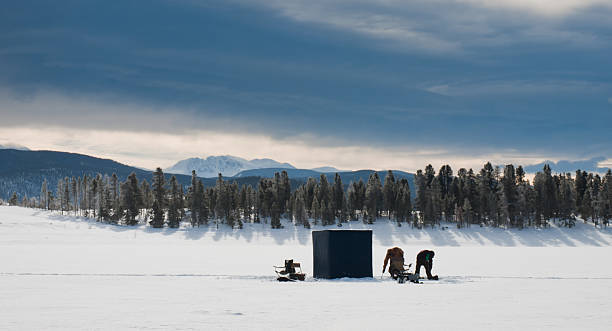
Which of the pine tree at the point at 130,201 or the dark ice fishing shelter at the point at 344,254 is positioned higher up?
the pine tree at the point at 130,201

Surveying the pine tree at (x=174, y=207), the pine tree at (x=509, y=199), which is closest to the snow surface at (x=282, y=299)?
the pine tree at (x=174, y=207)

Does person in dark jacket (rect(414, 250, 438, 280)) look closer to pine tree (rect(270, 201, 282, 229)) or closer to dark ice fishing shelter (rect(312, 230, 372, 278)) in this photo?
dark ice fishing shelter (rect(312, 230, 372, 278))

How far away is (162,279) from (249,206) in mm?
105720

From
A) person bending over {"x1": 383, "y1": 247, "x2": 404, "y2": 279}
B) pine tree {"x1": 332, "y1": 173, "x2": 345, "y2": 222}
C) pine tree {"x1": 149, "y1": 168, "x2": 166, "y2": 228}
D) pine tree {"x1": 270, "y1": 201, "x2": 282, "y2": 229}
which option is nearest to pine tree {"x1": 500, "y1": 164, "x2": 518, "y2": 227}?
pine tree {"x1": 332, "y1": 173, "x2": 345, "y2": 222}

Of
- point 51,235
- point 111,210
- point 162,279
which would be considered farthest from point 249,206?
point 162,279

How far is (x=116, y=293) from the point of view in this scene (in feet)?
77.8

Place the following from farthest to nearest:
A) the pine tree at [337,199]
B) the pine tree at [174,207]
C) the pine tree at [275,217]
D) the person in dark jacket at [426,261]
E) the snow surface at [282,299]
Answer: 1. the pine tree at [337,199]
2. the pine tree at [275,217]
3. the pine tree at [174,207]
4. the person in dark jacket at [426,261]
5. the snow surface at [282,299]

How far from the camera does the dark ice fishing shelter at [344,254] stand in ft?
100

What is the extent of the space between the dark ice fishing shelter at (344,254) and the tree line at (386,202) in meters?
93.7

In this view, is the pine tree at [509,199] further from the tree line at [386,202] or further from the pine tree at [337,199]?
the pine tree at [337,199]

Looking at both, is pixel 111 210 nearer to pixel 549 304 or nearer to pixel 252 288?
pixel 252 288

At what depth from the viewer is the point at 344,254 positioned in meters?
30.8

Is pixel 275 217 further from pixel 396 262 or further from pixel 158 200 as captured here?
pixel 396 262

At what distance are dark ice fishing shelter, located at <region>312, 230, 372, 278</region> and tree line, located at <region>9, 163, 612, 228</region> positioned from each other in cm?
9375
